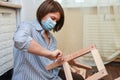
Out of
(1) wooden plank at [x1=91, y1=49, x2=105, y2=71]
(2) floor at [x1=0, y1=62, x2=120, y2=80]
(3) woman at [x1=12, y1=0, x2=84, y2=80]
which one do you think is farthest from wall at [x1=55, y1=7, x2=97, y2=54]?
(1) wooden plank at [x1=91, y1=49, x2=105, y2=71]

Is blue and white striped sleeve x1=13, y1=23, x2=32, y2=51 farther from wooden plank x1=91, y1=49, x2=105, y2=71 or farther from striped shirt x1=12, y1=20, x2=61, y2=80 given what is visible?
wooden plank x1=91, y1=49, x2=105, y2=71

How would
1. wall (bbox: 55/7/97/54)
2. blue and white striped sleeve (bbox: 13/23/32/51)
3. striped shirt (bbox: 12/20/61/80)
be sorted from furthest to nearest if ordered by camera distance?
wall (bbox: 55/7/97/54)
striped shirt (bbox: 12/20/61/80)
blue and white striped sleeve (bbox: 13/23/32/51)

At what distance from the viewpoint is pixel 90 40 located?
2357mm

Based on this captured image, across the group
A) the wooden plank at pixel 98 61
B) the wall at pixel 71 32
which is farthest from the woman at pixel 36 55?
the wall at pixel 71 32

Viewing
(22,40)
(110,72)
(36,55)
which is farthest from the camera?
(110,72)

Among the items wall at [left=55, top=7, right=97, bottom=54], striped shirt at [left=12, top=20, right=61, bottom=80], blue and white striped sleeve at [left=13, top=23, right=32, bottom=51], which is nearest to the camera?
blue and white striped sleeve at [left=13, top=23, right=32, bottom=51]

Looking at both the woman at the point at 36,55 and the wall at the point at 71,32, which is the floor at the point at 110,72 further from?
the woman at the point at 36,55

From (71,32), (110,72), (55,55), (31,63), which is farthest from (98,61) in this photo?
(71,32)

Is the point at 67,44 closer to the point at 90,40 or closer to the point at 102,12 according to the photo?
the point at 90,40

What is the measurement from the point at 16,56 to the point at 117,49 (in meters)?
1.53

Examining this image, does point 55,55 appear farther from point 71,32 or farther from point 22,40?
point 71,32

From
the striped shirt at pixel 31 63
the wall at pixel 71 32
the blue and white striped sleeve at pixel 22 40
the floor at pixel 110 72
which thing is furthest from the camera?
the wall at pixel 71 32

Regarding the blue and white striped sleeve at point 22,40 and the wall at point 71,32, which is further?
the wall at point 71,32

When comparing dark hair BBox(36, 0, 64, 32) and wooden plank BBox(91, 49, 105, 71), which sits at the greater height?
dark hair BBox(36, 0, 64, 32)
